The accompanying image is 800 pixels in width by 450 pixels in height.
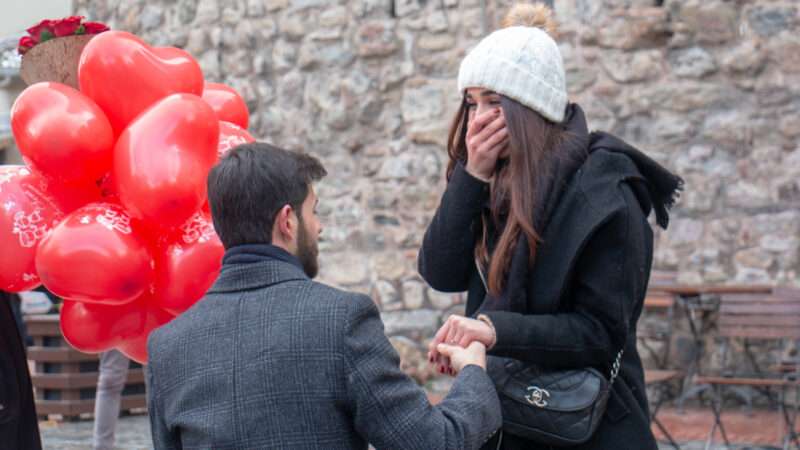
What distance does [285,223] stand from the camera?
2.22 meters

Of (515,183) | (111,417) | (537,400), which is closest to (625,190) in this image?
(515,183)

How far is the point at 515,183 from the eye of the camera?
2.51 meters

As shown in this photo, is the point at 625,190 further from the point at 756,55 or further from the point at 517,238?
the point at 756,55

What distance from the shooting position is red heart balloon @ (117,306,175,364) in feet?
9.84

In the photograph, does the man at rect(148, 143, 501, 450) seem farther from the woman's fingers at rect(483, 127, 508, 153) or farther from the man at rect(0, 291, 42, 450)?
the man at rect(0, 291, 42, 450)

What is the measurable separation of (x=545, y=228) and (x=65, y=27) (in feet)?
5.05

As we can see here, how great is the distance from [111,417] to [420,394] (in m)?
4.27

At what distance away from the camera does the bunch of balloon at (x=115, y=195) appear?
2.79 meters

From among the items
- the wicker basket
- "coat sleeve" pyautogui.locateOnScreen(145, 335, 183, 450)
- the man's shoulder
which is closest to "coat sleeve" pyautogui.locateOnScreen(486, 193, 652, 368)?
the man's shoulder

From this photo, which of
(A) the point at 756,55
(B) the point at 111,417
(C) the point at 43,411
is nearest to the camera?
(B) the point at 111,417

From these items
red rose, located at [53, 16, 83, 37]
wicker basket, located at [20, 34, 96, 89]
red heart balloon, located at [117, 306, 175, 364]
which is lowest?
red heart balloon, located at [117, 306, 175, 364]

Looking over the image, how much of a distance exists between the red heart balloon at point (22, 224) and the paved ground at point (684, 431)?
4.09 metres

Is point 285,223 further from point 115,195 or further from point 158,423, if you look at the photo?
point 115,195

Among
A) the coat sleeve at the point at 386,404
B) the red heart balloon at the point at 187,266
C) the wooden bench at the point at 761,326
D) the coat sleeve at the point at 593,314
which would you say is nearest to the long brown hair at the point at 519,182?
the coat sleeve at the point at 593,314
